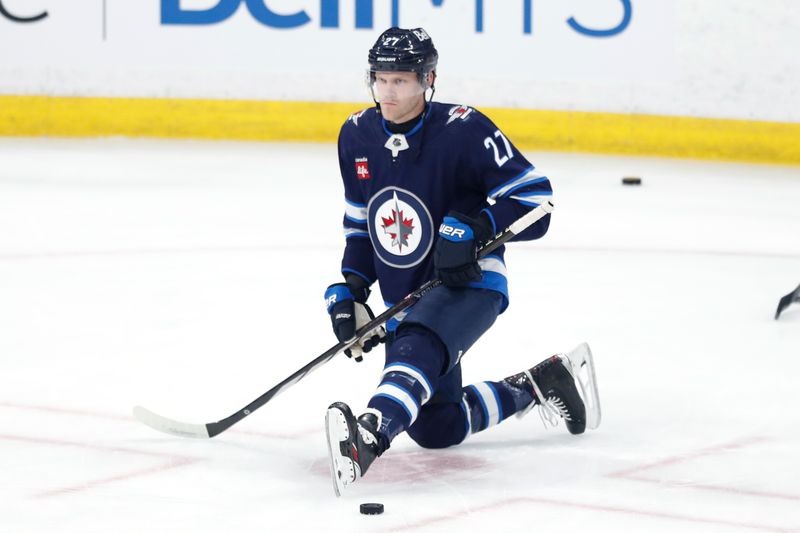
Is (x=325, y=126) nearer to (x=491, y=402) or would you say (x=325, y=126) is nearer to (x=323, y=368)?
(x=323, y=368)

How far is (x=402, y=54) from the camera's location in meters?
2.55

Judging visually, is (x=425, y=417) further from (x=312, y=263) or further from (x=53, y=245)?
(x=53, y=245)

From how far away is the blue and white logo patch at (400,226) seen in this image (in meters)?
2.61

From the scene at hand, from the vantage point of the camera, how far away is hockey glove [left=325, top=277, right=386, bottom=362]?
2.61 metres

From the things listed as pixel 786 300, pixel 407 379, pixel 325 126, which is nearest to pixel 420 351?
pixel 407 379

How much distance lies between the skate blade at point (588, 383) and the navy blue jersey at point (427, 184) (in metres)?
0.29

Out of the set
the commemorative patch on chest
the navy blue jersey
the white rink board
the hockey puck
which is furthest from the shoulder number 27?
the white rink board

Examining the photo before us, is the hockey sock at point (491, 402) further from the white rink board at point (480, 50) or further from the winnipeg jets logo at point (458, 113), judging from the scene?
the white rink board at point (480, 50)

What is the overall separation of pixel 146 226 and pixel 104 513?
135 inches

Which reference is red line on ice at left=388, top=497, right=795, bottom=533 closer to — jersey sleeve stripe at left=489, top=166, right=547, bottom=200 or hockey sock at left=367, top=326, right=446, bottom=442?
hockey sock at left=367, top=326, right=446, bottom=442

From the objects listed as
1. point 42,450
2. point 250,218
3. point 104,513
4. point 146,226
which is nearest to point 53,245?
point 146,226

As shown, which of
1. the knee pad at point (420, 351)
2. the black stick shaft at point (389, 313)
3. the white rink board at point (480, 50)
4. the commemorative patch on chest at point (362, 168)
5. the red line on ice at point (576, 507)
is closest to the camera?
the red line on ice at point (576, 507)

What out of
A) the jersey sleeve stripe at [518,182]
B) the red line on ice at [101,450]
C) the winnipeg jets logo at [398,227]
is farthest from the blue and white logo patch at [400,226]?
the red line on ice at [101,450]

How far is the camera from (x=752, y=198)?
21.6 feet
